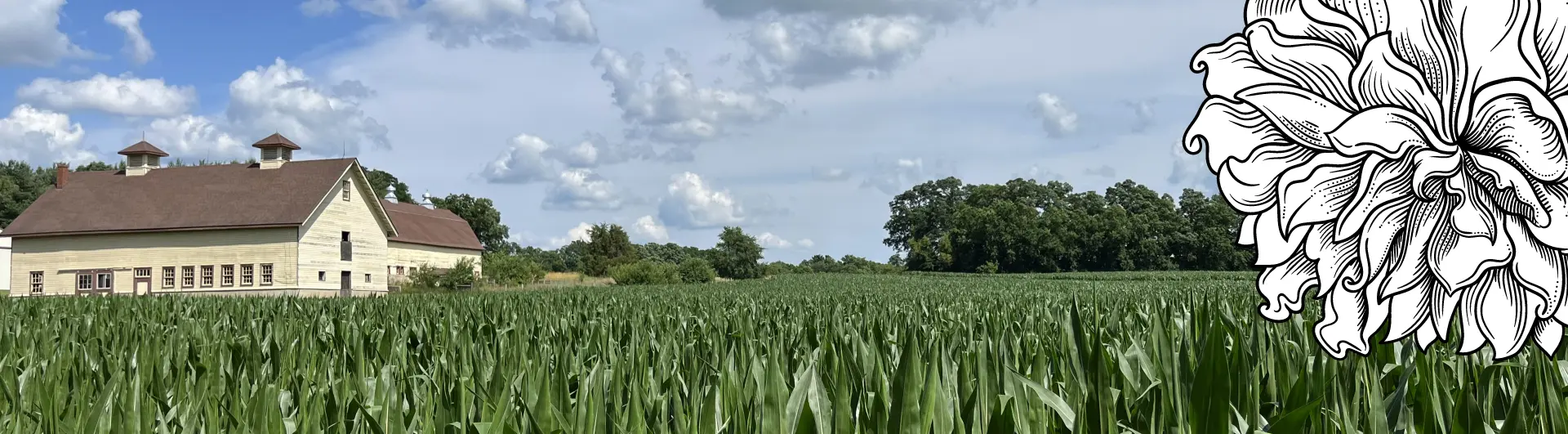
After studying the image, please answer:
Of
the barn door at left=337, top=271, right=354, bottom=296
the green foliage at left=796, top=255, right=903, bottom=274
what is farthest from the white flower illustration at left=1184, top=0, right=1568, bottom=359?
the green foliage at left=796, top=255, right=903, bottom=274

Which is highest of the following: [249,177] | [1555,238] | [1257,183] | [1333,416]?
[249,177]

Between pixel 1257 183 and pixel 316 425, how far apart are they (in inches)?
78.8

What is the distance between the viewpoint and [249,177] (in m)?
40.9

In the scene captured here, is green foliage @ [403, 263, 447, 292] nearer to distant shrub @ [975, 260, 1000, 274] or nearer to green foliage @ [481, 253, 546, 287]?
green foliage @ [481, 253, 546, 287]

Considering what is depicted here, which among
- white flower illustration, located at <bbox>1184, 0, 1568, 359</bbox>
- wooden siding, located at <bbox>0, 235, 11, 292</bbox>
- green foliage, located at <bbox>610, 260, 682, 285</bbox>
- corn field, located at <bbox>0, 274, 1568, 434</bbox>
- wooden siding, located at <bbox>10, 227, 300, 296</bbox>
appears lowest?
corn field, located at <bbox>0, 274, 1568, 434</bbox>

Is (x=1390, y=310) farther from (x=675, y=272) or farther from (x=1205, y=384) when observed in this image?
(x=675, y=272)

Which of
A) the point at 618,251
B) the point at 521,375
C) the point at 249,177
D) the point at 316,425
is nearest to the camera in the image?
the point at 316,425

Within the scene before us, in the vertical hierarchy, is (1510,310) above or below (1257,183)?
below

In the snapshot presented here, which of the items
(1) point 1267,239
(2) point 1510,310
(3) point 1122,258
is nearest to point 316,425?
(1) point 1267,239

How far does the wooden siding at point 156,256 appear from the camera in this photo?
37031mm

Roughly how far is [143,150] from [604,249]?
1268 inches

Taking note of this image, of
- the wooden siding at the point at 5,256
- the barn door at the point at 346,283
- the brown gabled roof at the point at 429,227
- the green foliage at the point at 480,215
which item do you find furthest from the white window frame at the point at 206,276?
the green foliage at the point at 480,215

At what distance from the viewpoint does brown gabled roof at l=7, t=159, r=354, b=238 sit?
37969 millimetres

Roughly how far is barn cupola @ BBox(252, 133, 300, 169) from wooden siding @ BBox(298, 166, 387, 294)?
4.40 meters
